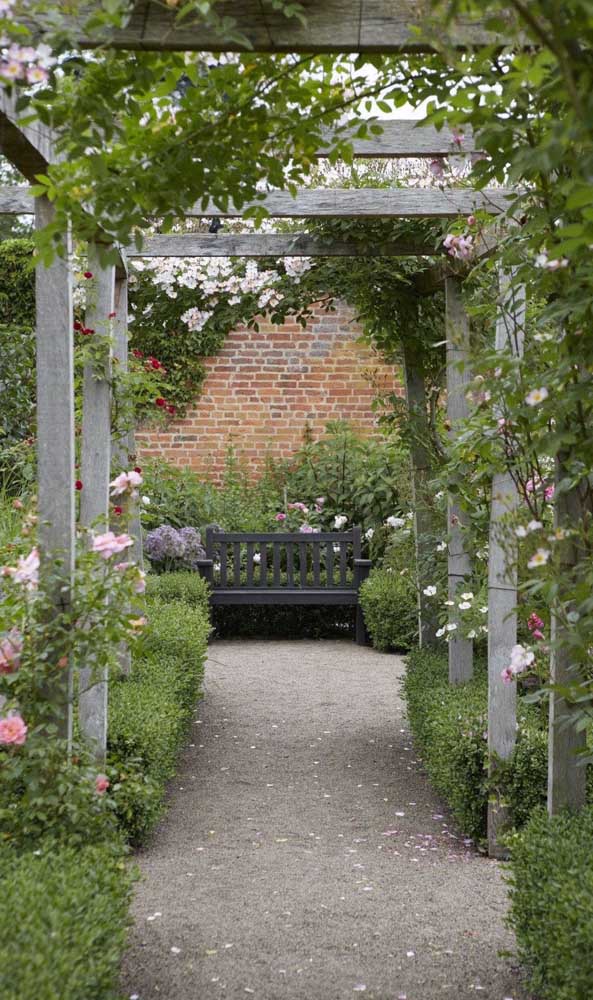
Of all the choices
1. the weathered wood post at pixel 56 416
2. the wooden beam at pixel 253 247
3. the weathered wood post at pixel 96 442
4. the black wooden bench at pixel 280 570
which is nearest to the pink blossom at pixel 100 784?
the weathered wood post at pixel 56 416

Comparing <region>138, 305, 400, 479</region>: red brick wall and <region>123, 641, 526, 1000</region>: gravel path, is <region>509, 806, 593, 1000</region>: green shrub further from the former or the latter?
<region>138, 305, 400, 479</region>: red brick wall

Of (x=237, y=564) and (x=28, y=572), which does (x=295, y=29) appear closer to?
(x=28, y=572)

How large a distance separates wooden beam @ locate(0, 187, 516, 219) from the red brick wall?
229 inches

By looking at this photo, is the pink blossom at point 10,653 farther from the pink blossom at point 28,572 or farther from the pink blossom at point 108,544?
the pink blossom at point 108,544

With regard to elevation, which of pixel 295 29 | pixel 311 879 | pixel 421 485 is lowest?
pixel 311 879

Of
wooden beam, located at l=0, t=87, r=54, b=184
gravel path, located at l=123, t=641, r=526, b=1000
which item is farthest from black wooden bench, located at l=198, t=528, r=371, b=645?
wooden beam, located at l=0, t=87, r=54, b=184

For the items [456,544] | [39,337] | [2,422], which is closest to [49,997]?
[39,337]

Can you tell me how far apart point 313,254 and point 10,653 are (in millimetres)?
3309

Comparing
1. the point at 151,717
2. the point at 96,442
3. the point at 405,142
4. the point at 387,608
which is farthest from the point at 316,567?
the point at 405,142

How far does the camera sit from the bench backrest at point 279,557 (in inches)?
370

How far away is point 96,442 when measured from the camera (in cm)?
435

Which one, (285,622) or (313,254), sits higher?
(313,254)

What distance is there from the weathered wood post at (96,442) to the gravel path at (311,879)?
58 cm

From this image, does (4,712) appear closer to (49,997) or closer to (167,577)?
(49,997)
